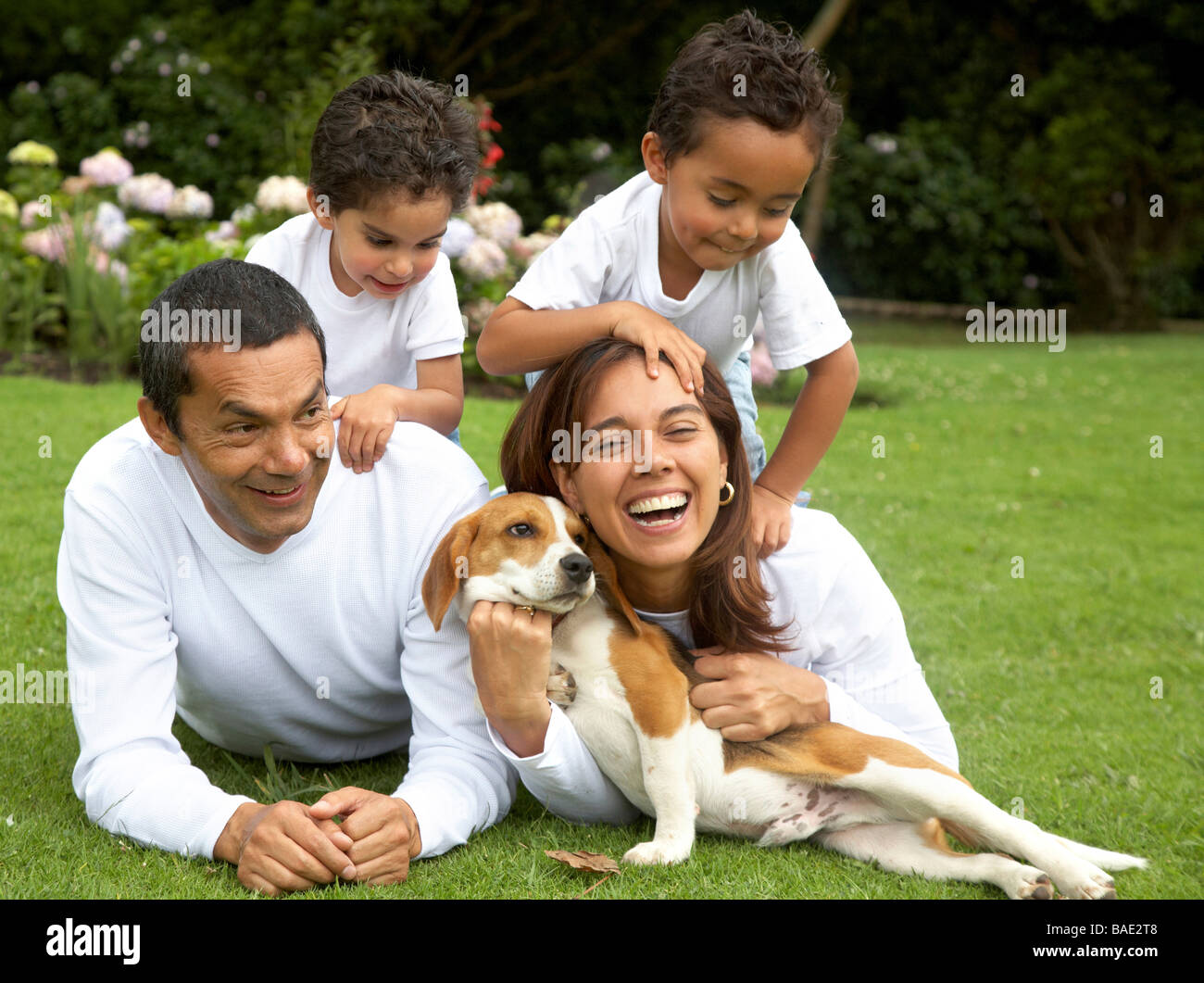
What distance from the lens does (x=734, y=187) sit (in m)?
3.38

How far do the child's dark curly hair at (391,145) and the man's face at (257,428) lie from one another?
2.91ft

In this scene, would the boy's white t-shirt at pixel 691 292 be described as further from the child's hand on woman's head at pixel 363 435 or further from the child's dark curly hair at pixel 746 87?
the child's hand on woman's head at pixel 363 435

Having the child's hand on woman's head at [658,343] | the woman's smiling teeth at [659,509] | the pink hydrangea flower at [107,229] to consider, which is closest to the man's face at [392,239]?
the child's hand on woman's head at [658,343]

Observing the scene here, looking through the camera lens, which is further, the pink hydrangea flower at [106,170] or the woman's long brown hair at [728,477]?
the pink hydrangea flower at [106,170]

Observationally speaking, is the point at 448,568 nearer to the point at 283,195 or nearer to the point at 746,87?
the point at 746,87

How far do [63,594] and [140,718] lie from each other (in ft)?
1.27

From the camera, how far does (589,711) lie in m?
3.22

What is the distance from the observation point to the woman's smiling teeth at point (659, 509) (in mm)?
3109

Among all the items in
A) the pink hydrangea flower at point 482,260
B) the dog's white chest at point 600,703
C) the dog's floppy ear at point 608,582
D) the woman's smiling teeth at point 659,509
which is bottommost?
the dog's white chest at point 600,703

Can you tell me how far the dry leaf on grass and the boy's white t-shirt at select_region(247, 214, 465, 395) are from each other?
1.73m

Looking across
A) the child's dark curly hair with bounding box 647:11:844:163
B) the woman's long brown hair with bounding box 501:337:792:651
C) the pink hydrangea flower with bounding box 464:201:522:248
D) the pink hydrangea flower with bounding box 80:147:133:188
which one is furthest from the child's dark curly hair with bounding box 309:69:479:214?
the pink hydrangea flower with bounding box 80:147:133:188

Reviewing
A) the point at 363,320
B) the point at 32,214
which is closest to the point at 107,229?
the point at 32,214

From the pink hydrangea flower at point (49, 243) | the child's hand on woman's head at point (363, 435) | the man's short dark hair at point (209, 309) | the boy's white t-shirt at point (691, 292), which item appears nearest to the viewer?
the man's short dark hair at point (209, 309)

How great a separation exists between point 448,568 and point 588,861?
31.6 inches
